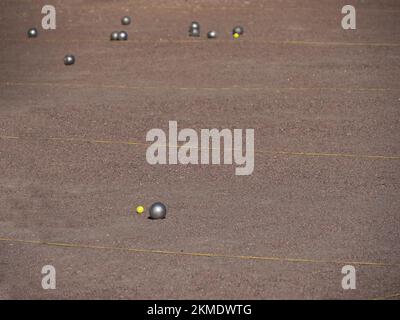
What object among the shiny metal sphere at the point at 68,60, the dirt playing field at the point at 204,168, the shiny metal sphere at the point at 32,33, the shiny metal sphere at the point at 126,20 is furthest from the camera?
the shiny metal sphere at the point at 126,20

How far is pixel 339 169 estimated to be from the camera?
12.5 meters

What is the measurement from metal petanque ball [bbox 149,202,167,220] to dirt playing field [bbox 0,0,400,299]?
3.1 inches

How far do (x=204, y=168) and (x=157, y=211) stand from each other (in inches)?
83.1

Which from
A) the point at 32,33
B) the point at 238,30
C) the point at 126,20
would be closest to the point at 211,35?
the point at 238,30

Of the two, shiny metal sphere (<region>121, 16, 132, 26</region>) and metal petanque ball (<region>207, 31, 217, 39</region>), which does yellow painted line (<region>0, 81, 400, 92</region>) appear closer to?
metal petanque ball (<region>207, 31, 217, 39</region>)

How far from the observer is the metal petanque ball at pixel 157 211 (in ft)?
35.2

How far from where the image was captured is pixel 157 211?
35.2ft

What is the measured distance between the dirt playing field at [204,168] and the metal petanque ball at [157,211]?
0.08 m

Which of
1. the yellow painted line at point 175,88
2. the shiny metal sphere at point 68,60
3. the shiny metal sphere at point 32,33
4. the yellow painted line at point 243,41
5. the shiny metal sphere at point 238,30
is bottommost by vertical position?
the yellow painted line at point 175,88

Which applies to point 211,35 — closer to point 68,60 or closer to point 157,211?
point 68,60

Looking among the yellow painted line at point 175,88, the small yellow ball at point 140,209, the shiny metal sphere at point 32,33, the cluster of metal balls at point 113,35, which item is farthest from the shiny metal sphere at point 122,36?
the small yellow ball at point 140,209

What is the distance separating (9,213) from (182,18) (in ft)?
50.1

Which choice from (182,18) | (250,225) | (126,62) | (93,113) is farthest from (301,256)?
(182,18)

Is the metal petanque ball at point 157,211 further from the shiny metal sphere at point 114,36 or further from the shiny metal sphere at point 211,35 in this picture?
the shiny metal sphere at point 114,36
